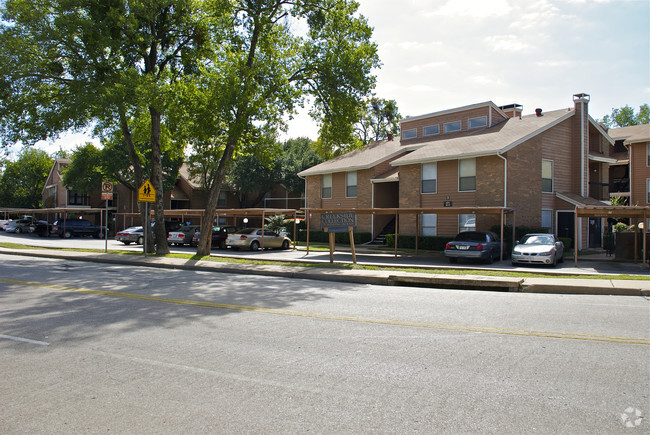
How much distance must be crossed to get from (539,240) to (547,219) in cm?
743

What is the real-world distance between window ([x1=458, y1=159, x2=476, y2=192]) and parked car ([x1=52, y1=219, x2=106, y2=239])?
3472cm

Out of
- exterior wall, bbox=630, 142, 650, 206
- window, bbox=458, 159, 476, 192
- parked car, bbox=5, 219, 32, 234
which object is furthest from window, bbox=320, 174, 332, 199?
parked car, bbox=5, 219, 32, 234

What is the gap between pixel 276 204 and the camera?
52.2 metres

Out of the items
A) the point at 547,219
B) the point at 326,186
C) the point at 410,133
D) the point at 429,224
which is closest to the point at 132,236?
the point at 326,186

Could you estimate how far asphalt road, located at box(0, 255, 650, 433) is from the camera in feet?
13.4

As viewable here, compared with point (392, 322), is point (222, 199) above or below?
above

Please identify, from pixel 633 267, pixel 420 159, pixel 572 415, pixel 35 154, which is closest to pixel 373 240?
pixel 420 159

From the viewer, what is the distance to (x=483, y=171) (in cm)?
2472

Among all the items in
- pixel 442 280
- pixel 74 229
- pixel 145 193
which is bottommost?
pixel 442 280

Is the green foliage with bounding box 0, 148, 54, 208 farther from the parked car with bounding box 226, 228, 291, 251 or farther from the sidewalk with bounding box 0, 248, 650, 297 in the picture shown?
the sidewalk with bounding box 0, 248, 650, 297

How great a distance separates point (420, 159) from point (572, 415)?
75.9 ft

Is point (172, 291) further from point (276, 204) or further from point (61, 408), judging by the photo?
point (276, 204)

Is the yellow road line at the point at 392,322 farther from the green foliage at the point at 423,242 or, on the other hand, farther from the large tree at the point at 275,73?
the green foliage at the point at 423,242

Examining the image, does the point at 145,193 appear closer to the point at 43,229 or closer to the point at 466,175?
the point at 466,175
